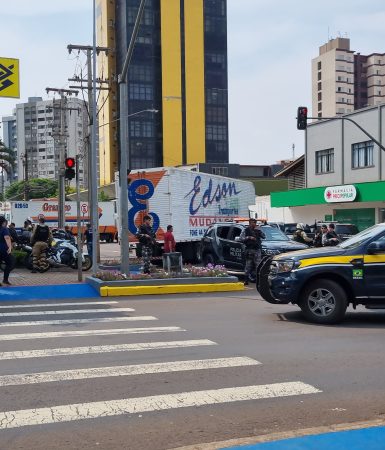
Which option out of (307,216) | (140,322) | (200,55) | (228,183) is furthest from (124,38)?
(140,322)

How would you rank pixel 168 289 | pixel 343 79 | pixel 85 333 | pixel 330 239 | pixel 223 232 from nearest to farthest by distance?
pixel 85 333, pixel 168 289, pixel 223 232, pixel 330 239, pixel 343 79

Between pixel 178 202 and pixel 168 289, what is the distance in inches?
307

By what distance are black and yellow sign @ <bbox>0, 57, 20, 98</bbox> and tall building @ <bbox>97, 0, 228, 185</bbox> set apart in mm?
78134

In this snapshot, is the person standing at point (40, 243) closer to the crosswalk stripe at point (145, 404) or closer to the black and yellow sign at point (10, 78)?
the black and yellow sign at point (10, 78)

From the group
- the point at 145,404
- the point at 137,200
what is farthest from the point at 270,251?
the point at 145,404

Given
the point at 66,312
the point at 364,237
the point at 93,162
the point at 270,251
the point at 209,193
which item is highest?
the point at 93,162

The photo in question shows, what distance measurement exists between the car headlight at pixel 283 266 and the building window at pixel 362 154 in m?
32.6

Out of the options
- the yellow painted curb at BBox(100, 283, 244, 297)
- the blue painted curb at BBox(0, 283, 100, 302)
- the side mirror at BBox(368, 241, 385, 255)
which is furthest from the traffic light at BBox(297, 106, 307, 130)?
the side mirror at BBox(368, 241, 385, 255)

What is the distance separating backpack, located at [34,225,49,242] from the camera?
18.8m

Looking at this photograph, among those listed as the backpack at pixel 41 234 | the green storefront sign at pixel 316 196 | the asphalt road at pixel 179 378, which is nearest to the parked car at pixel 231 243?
the backpack at pixel 41 234

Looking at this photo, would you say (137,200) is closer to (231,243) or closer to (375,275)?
(231,243)

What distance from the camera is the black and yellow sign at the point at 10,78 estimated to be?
17.5 meters

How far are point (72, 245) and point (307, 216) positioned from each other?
98.3 ft

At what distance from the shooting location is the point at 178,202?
21875 mm
